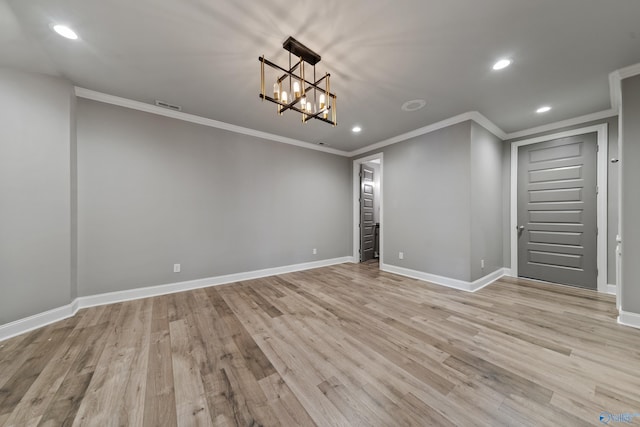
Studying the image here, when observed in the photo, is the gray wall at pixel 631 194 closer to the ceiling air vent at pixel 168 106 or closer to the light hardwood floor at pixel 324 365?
the light hardwood floor at pixel 324 365

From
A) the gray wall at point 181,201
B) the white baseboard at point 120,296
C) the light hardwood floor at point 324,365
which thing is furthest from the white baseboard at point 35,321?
the gray wall at point 181,201

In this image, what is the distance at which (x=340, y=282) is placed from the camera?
3.77 metres

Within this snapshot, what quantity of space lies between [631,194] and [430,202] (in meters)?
2.01

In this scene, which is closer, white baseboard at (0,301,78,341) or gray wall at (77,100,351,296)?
white baseboard at (0,301,78,341)

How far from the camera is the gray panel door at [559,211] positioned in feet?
11.0

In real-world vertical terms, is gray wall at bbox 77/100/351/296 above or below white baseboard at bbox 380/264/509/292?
above

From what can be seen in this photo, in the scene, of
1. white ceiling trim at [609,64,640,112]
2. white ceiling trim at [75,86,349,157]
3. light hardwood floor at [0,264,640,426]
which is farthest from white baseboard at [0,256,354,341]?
white ceiling trim at [609,64,640,112]

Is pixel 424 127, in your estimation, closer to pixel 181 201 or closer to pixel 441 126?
pixel 441 126

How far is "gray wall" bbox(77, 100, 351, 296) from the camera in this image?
2783 mm

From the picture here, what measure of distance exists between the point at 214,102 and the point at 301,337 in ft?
10.2

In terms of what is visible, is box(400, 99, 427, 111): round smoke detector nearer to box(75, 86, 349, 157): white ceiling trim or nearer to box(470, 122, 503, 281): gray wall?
box(470, 122, 503, 281): gray wall

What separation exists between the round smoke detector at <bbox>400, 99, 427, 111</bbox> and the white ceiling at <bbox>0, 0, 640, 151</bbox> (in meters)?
0.11

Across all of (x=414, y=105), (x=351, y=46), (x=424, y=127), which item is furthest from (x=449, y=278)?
(x=351, y=46)

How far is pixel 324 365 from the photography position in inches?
66.2
